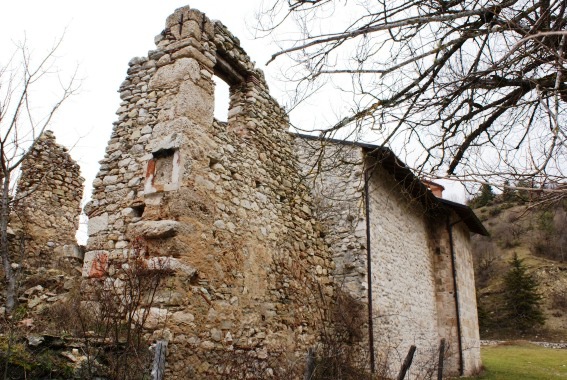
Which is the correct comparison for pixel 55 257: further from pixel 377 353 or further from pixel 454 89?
pixel 454 89

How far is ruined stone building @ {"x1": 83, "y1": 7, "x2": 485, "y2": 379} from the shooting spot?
522 centimetres

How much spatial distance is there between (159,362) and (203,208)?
1930mm

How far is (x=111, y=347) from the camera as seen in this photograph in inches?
169

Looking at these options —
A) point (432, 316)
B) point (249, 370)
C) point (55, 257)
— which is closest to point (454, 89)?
point (249, 370)

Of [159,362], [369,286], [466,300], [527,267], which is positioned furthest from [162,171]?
[527,267]

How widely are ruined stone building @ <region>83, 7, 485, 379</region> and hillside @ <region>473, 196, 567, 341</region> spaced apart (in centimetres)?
2181

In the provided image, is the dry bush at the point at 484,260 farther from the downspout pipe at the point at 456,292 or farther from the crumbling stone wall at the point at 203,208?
the crumbling stone wall at the point at 203,208

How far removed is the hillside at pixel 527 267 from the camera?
111 ft

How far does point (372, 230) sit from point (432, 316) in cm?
441

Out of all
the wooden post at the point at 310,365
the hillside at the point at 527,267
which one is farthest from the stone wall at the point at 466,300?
the hillside at the point at 527,267

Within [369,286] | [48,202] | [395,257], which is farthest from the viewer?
[395,257]

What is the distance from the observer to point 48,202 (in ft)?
31.5

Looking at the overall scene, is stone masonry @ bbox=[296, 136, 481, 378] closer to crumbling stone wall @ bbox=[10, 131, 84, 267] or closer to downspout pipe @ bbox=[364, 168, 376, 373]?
downspout pipe @ bbox=[364, 168, 376, 373]

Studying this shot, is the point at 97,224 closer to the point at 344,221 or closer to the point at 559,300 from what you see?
the point at 344,221
